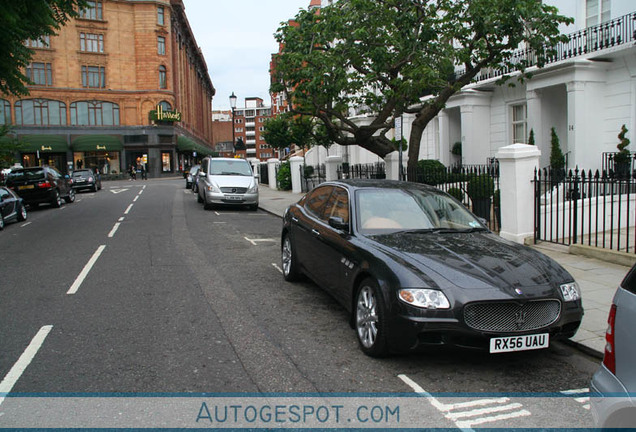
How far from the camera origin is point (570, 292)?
4.56 meters

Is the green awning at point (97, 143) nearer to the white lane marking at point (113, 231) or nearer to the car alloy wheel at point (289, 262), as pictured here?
the white lane marking at point (113, 231)

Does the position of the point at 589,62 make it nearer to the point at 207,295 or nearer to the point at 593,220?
the point at 593,220

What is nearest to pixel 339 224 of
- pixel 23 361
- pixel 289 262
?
pixel 289 262

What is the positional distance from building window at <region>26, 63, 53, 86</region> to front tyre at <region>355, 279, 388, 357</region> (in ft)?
186

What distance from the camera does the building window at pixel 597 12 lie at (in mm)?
16703

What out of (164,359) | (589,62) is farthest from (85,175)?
(164,359)

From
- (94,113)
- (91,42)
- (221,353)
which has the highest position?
(91,42)

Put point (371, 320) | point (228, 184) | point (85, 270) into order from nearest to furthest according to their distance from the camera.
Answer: point (371, 320), point (85, 270), point (228, 184)

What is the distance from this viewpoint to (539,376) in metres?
4.41

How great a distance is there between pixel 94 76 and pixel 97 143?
7.34m

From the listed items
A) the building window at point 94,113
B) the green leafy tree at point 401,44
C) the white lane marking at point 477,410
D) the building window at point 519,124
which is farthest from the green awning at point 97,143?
the white lane marking at point 477,410

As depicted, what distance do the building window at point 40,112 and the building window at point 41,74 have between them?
1915 mm

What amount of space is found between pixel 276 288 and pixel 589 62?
1435 centimetres
